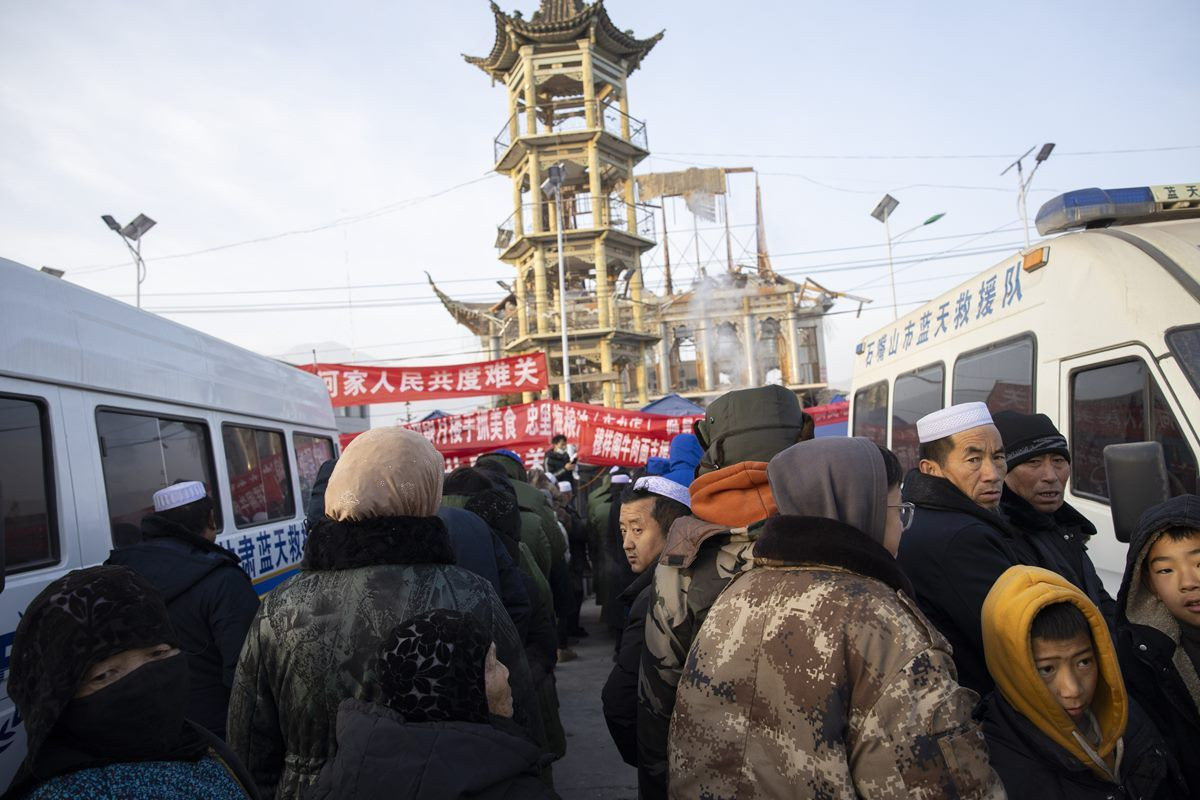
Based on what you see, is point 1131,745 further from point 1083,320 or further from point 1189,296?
point 1083,320

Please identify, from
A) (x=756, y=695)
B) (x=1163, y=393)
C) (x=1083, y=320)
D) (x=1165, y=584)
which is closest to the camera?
(x=756, y=695)

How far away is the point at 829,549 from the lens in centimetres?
164

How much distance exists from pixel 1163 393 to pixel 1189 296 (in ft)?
1.50

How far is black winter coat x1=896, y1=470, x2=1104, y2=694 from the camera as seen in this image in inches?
97.3

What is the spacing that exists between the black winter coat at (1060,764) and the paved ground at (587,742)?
3114mm

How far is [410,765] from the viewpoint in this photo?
156 centimetres

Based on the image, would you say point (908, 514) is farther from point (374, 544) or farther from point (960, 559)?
point (374, 544)

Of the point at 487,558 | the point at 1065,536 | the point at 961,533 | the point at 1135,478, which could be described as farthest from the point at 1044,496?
the point at 487,558

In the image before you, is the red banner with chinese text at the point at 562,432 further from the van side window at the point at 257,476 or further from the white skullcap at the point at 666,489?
the white skullcap at the point at 666,489

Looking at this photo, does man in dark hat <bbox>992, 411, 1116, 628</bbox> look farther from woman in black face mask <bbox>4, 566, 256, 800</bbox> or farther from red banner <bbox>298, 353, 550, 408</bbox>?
red banner <bbox>298, 353, 550, 408</bbox>

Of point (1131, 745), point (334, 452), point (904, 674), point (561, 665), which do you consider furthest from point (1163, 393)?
point (334, 452)

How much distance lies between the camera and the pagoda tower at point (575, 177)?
99.8 ft

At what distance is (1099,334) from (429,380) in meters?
14.7

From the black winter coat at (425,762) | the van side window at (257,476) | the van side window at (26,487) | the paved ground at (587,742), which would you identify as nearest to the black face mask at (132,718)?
the black winter coat at (425,762)
